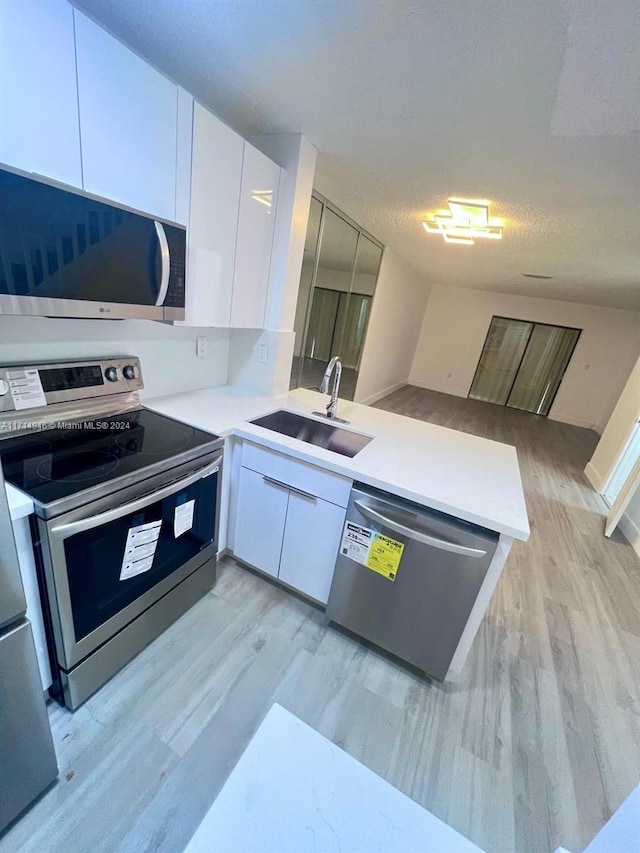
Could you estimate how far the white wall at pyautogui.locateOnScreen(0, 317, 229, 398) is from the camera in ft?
4.41

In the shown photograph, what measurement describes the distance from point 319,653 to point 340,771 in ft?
3.78

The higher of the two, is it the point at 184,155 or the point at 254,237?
the point at 184,155

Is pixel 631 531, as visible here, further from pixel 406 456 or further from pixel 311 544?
pixel 311 544

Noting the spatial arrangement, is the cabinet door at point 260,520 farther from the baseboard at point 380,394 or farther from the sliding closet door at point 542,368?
the sliding closet door at point 542,368

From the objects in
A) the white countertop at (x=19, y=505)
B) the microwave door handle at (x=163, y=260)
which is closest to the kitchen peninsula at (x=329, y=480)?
the microwave door handle at (x=163, y=260)

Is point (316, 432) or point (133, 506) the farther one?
point (316, 432)

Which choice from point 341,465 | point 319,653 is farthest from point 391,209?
point 319,653

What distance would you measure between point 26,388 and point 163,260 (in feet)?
2.33

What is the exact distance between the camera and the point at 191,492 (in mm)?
1511

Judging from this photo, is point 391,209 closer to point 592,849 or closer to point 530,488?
point 530,488

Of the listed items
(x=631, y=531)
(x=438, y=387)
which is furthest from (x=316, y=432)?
(x=438, y=387)

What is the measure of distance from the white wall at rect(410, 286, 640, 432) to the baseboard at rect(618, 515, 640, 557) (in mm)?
4346

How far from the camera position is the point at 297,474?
5.42ft

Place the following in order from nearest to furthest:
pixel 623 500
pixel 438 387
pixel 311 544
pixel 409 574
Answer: pixel 409 574
pixel 311 544
pixel 623 500
pixel 438 387
